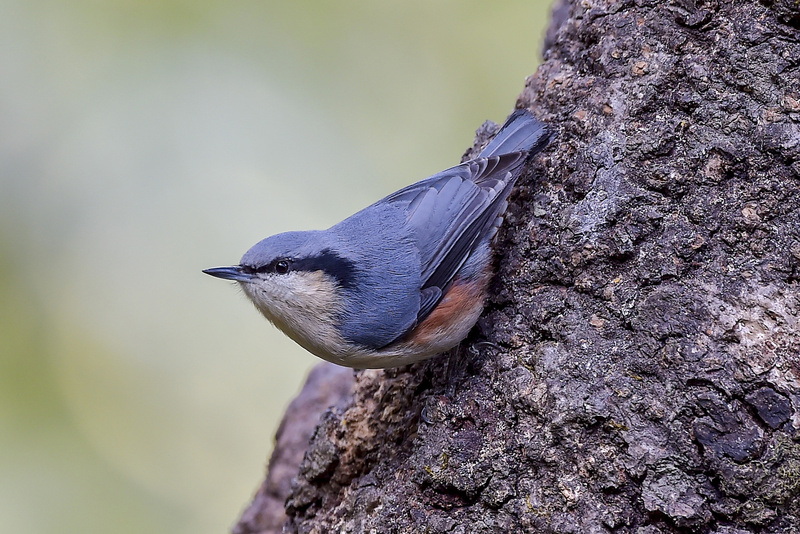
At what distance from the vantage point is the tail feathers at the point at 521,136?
97.1 inches

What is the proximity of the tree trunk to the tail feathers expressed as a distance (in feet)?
0.16

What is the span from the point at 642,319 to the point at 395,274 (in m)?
0.91

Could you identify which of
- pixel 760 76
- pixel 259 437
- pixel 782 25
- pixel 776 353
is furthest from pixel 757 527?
pixel 259 437

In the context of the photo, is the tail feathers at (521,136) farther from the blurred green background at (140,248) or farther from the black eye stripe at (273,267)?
the blurred green background at (140,248)

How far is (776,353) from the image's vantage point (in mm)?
1821

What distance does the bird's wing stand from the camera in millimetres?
2512

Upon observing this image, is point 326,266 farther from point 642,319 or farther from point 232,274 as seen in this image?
point 642,319

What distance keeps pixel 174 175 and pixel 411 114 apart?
213cm

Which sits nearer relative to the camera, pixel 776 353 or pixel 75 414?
pixel 776 353

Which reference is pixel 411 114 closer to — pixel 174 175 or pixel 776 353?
pixel 174 175

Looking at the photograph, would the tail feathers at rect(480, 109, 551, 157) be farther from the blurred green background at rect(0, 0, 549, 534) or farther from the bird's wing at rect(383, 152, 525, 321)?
the blurred green background at rect(0, 0, 549, 534)

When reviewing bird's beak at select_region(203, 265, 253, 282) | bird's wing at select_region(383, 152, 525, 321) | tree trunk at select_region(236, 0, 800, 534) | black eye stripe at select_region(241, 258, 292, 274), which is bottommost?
tree trunk at select_region(236, 0, 800, 534)

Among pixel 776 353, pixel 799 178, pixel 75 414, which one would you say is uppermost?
pixel 75 414

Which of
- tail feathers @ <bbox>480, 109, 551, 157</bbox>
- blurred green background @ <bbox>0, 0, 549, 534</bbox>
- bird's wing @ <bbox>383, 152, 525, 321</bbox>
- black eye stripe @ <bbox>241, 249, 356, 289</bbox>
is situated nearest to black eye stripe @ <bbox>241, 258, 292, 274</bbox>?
black eye stripe @ <bbox>241, 249, 356, 289</bbox>
